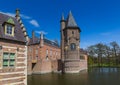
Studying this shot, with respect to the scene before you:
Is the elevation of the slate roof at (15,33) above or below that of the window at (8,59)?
above

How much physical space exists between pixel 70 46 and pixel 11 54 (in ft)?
98.2

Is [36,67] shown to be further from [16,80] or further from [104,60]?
[104,60]

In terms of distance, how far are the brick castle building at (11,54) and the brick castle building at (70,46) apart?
1086 inches

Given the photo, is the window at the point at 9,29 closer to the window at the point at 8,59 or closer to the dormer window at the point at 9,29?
the dormer window at the point at 9,29

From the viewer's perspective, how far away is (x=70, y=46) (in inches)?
1592

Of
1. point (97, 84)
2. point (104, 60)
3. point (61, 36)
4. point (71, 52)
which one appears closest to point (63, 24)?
point (61, 36)

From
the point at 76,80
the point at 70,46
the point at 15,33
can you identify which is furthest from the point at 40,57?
the point at 15,33

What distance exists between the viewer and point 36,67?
38.8 metres

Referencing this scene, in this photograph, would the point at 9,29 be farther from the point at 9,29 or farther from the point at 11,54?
the point at 11,54

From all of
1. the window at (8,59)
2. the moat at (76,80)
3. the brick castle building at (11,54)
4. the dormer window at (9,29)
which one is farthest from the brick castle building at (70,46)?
the dormer window at (9,29)

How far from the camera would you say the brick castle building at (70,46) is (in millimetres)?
39062

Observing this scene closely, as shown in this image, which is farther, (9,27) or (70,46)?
(70,46)

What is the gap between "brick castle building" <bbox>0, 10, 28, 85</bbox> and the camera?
10656 millimetres

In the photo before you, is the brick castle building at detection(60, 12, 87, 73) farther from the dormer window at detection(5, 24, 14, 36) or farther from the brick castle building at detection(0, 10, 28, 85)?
the dormer window at detection(5, 24, 14, 36)
